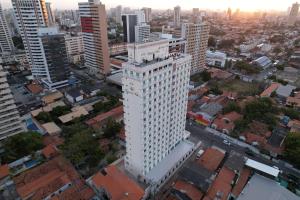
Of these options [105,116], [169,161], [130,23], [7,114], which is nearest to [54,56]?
[7,114]

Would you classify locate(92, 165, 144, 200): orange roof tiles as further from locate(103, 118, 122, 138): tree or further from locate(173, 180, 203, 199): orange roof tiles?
locate(103, 118, 122, 138): tree

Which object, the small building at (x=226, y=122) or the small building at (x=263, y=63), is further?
the small building at (x=263, y=63)

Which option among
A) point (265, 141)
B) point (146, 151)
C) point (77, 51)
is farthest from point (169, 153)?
point (77, 51)

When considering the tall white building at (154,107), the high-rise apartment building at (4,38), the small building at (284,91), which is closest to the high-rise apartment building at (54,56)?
the tall white building at (154,107)

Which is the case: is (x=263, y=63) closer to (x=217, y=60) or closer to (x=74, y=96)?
(x=217, y=60)

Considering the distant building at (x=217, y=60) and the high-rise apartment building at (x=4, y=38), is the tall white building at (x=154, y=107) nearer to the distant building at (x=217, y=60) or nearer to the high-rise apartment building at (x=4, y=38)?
the distant building at (x=217, y=60)

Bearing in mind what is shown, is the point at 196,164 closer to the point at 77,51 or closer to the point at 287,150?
the point at 287,150
